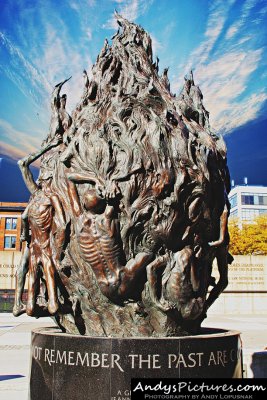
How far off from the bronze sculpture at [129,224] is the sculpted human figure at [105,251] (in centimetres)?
2

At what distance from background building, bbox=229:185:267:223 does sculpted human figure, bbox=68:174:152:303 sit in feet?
274

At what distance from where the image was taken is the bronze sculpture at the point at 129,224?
6.98m

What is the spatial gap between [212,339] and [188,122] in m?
3.79

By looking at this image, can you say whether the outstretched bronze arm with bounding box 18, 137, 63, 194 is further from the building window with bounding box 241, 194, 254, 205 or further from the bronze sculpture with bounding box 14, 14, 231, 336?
the building window with bounding box 241, 194, 254, 205

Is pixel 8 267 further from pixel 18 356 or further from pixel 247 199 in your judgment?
pixel 247 199

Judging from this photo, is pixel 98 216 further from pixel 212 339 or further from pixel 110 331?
pixel 212 339

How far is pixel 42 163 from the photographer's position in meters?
8.56

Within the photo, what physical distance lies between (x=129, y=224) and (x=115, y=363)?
2040 millimetres

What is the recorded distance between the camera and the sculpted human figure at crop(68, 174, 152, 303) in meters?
6.89

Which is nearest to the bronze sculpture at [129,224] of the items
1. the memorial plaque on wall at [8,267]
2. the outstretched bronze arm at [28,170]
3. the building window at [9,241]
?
the outstretched bronze arm at [28,170]

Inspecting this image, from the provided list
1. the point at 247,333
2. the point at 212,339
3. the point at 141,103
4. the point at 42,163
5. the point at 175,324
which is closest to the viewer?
the point at 212,339

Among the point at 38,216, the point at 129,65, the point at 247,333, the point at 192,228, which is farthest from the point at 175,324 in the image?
the point at 247,333

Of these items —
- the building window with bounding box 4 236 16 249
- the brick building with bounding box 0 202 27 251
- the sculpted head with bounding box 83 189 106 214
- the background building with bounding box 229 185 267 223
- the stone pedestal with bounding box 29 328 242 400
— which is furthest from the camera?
the background building with bounding box 229 185 267 223

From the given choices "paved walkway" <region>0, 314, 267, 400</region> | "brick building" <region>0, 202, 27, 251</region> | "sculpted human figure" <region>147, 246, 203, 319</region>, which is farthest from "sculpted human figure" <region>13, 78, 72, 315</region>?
"brick building" <region>0, 202, 27, 251</region>
